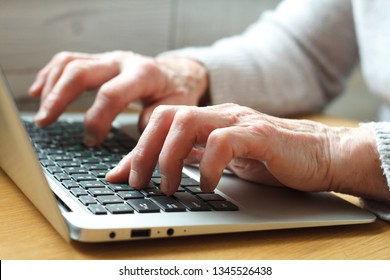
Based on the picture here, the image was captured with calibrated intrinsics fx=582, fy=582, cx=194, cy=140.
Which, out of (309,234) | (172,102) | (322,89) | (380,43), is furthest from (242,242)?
(322,89)

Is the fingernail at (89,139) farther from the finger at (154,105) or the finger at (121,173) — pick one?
the finger at (121,173)

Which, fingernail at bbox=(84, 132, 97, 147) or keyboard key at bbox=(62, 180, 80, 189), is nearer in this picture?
keyboard key at bbox=(62, 180, 80, 189)

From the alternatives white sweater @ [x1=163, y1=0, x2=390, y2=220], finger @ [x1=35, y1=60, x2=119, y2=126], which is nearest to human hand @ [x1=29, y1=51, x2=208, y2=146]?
finger @ [x1=35, y1=60, x2=119, y2=126]

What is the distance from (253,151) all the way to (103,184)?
15 cm

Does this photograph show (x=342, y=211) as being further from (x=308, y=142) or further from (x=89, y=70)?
(x=89, y=70)

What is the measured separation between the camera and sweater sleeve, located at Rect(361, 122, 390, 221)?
0.60 metres

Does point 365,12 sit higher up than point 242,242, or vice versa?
point 365,12

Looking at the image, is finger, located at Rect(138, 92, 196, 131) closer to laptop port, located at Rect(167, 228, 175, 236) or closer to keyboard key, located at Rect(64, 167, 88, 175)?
keyboard key, located at Rect(64, 167, 88, 175)

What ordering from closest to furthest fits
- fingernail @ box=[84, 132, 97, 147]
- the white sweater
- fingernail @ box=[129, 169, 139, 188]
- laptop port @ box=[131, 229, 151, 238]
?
1. laptop port @ box=[131, 229, 151, 238]
2. fingernail @ box=[129, 169, 139, 188]
3. fingernail @ box=[84, 132, 97, 147]
4. the white sweater

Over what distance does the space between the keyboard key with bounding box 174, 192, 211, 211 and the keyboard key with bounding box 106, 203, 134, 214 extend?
0.06m

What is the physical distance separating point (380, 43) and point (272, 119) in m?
0.48

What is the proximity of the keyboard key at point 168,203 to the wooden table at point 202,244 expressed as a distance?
0.09 ft

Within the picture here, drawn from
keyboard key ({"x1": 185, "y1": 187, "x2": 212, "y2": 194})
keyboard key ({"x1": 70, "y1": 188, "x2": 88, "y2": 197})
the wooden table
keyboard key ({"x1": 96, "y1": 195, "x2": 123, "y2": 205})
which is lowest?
the wooden table

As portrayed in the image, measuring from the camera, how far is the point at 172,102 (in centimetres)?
87
